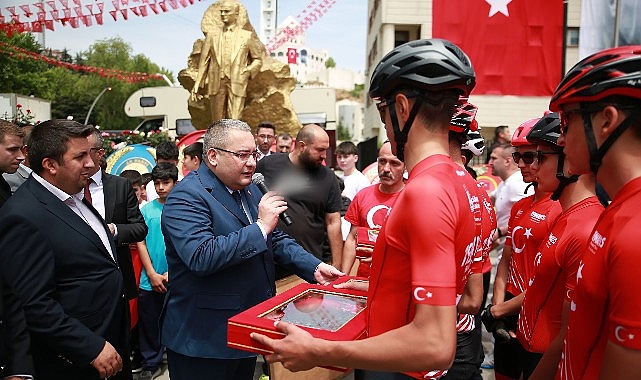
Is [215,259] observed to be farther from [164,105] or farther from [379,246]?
[164,105]

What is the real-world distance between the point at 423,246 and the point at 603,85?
670mm

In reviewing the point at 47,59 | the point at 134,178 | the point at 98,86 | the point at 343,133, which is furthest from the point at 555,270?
the point at 343,133

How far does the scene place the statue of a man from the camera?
10.1m

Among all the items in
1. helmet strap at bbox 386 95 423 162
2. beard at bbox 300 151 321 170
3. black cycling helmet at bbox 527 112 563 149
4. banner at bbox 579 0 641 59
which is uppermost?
banner at bbox 579 0 641 59

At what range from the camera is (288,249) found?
11.1 feet

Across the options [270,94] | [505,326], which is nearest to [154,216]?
[505,326]

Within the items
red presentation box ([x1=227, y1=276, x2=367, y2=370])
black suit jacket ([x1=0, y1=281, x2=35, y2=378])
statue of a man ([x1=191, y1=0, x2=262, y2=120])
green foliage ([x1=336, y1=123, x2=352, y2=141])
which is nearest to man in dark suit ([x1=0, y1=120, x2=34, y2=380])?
black suit jacket ([x1=0, y1=281, x2=35, y2=378])

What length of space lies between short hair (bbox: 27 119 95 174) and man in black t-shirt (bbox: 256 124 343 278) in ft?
→ 8.30

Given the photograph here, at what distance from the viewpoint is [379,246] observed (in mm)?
1653

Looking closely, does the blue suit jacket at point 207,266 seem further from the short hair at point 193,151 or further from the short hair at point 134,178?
the short hair at point 134,178

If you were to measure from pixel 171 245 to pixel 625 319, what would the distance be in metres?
2.42

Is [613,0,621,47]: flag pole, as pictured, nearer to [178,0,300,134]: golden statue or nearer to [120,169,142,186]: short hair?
[120,169,142,186]: short hair

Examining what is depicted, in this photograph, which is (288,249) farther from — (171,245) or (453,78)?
(453,78)

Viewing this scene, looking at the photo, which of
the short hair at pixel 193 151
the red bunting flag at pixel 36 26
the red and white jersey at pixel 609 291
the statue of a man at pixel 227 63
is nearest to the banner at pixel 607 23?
the short hair at pixel 193 151
